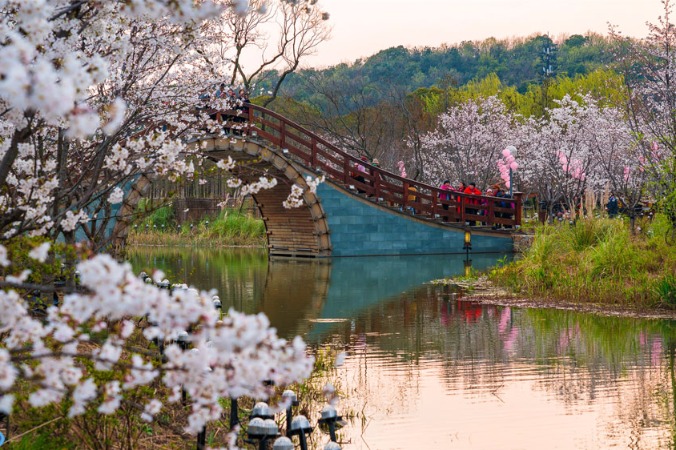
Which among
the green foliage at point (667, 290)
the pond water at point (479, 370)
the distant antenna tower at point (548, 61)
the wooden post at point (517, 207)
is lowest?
the pond water at point (479, 370)

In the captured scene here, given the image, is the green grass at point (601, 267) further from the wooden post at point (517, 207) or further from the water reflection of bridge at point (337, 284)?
the wooden post at point (517, 207)

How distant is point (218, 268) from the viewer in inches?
852

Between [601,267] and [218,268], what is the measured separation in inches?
414

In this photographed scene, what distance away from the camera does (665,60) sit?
629 inches

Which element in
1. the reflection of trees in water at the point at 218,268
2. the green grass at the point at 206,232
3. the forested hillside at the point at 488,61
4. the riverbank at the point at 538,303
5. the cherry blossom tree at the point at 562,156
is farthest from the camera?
the forested hillside at the point at 488,61

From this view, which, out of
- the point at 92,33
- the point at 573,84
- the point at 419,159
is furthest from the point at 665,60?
the point at 573,84

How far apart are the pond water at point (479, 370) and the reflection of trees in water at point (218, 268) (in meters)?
Result: 0.16

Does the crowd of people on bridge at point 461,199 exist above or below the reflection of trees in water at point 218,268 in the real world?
above

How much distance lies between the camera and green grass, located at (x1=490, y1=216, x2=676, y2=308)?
12484 millimetres

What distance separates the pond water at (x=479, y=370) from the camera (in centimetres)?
649

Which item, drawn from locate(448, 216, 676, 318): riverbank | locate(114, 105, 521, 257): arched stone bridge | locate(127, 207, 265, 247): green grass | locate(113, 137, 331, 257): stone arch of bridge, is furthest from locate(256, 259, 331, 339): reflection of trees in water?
locate(127, 207, 265, 247): green grass

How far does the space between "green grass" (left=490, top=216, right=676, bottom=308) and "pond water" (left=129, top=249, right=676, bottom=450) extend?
33.0 inches

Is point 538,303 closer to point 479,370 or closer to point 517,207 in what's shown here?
point 479,370

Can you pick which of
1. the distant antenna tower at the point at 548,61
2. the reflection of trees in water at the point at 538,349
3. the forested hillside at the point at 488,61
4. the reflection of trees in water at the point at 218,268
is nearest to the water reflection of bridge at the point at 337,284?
the reflection of trees in water at the point at 218,268
